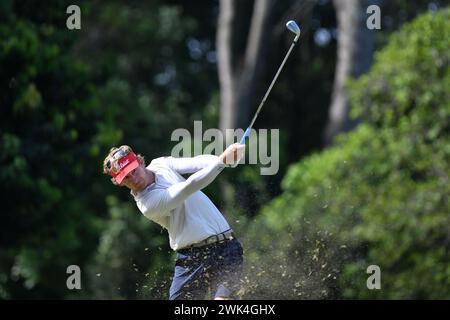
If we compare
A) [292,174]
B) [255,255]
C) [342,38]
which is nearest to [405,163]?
[292,174]

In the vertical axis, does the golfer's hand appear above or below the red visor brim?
above

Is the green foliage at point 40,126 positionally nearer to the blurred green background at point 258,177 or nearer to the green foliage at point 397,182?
the blurred green background at point 258,177

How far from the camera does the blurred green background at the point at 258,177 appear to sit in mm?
14398

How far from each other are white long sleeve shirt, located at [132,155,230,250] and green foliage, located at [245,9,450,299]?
4.71 m

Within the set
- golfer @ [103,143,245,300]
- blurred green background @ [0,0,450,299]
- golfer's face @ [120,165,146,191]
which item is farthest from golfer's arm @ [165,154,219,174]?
blurred green background @ [0,0,450,299]

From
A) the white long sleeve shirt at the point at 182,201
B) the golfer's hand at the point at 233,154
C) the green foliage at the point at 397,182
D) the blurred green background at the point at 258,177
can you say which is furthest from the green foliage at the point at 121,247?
the golfer's hand at the point at 233,154

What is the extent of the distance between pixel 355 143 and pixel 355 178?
63cm

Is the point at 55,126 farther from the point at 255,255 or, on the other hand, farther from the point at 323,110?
the point at 323,110

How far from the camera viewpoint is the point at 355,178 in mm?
17266

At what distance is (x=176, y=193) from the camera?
367 inches

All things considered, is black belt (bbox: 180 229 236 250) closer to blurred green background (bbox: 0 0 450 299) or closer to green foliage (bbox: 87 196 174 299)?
blurred green background (bbox: 0 0 450 299)

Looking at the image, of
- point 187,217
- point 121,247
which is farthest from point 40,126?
point 187,217

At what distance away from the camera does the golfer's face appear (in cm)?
948

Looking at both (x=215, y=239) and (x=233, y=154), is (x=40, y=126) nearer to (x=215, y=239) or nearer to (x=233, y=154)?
(x=215, y=239)
